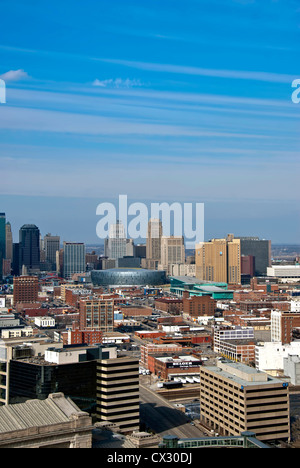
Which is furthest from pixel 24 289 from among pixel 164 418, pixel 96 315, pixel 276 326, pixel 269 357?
pixel 164 418

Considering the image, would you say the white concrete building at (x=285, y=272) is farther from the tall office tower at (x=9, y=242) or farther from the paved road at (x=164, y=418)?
the paved road at (x=164, y=418)

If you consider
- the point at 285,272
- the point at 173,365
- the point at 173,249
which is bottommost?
the point at 173,365

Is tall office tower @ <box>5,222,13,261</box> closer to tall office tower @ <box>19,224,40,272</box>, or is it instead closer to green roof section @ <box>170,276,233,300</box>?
tall office tower @ <box>19,224,40,272</box>

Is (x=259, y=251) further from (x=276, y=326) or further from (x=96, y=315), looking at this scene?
(x=276, y=326)

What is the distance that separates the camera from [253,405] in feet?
29.5

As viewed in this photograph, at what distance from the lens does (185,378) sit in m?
13.6

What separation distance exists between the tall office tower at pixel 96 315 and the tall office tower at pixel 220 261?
46.2 feet

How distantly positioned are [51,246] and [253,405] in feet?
136

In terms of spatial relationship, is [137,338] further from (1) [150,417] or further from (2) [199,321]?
(1) [150,417]

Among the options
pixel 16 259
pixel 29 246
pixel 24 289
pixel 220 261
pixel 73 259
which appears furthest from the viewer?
pixel 16 259

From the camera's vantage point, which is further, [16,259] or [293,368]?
[16,259]

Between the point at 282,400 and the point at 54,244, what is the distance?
41147mm

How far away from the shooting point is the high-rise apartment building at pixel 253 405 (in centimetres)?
895
